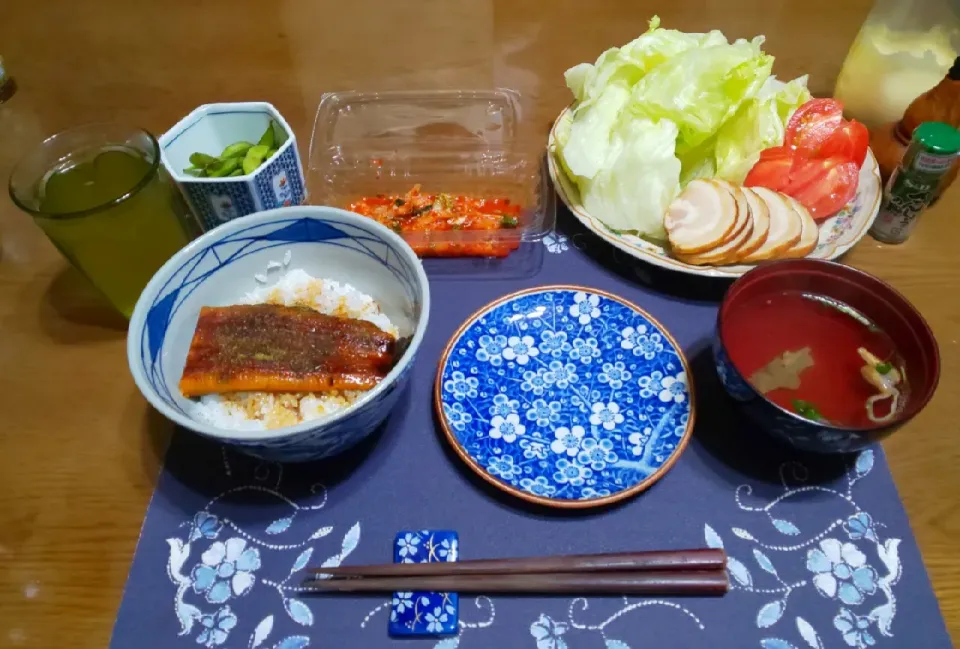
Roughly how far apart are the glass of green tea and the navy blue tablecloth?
1.11 ft

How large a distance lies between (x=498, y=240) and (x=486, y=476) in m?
0.49

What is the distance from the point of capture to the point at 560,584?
0.93m

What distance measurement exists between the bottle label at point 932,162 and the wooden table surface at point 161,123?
0.18 metres

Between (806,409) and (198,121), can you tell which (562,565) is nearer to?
(806,409)

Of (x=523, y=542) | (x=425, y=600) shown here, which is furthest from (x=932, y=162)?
(x=425, y=600)


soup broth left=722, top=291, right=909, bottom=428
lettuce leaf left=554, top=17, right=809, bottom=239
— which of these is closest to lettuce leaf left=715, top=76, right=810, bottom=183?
lettuce leaf left=554, top=17, right=809, bottom=239

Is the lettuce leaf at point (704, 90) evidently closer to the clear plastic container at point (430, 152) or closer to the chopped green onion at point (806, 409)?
the clear plastic container at point (430, 152)

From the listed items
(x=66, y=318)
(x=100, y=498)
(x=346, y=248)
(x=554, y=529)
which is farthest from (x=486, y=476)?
(x=66, y=318)

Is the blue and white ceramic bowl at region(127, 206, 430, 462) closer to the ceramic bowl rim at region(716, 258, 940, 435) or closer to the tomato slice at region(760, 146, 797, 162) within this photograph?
the ceramic bowl rim at region(716, 258, 940, 435)

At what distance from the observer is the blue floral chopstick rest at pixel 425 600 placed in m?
0.91

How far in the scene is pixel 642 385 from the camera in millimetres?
1136

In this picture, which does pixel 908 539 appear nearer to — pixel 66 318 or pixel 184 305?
pixel 184 305

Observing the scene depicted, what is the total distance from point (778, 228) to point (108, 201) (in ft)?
3.93

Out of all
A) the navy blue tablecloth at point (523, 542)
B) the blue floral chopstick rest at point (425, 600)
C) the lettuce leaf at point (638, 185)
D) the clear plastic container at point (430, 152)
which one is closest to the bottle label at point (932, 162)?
the lettuce leaf at point (638, 185)
